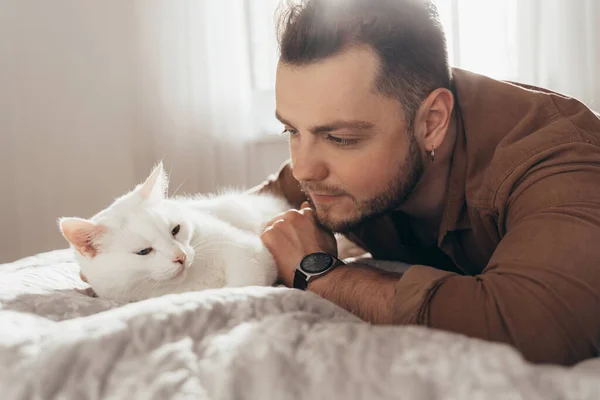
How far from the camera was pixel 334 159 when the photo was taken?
1156mm

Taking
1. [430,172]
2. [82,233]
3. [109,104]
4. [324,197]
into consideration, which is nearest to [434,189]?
[430,172]

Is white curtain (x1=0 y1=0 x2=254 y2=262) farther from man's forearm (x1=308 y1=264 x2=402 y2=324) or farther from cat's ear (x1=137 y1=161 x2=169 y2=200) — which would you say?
man's forearm (x1=308 y1=264 x2=402 y2=324)

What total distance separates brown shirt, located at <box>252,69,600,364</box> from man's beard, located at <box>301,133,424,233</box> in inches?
3.2

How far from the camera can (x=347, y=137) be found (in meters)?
1.13

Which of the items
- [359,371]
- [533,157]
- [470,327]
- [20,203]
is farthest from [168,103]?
[359,371]

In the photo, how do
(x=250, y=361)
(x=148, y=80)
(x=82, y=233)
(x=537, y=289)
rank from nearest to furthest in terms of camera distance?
1. (x=250, y=361)
2. (x=537, y=289)
3. (x=82, y=233)
4. (x=148, y=80)

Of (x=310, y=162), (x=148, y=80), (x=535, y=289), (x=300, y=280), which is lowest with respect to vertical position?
(x=300, y=280)

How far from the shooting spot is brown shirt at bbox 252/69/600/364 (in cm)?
77

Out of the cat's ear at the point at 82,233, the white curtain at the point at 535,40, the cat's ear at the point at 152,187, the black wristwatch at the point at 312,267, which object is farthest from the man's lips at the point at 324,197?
the white curtain at the point at 535,40

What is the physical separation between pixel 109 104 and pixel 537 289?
2173 mm

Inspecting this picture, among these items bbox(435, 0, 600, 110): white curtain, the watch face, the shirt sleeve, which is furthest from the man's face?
bbox(435, 0, 600, 110): white curtain

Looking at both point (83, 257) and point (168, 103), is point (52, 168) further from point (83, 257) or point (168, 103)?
point (83, 257)

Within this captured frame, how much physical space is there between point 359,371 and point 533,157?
63 centimetres

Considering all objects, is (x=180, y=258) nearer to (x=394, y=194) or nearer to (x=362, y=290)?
(x=362, y=290)
